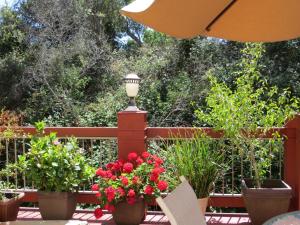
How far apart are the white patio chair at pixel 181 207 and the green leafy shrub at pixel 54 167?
88.6 inches

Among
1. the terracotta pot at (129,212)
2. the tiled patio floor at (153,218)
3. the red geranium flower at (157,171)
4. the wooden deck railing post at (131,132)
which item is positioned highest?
the wooden deck railing post at (131,132)

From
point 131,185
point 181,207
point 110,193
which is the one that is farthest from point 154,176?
point 181,207

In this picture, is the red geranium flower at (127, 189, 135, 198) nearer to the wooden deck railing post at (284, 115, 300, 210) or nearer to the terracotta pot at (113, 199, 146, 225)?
the terracotta pot at (113, 199, 146, 225)

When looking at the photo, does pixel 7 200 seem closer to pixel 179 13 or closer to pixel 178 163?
pixel 178 163

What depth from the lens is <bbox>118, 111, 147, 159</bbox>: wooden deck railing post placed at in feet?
15.5

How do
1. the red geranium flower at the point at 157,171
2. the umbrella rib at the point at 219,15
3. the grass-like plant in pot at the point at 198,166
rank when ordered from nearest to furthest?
the umbrella rib at the point at 219,15
the red geranium flower at the point at 157,171
the grass-like plant in pot at the point at 198,166

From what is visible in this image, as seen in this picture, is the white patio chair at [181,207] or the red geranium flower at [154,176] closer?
the white patio chair at [181,207]

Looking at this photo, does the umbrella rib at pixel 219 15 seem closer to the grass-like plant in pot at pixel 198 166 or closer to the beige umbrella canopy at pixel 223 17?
the beige umbrella canopy at pixel 223 17

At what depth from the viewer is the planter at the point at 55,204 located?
4395 millimetres

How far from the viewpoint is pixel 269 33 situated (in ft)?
8.79

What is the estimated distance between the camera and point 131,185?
418 cm

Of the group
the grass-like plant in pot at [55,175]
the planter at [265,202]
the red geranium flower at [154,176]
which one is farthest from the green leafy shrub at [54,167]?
the planter at [265,202]

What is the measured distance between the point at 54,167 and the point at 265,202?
6.90 ft

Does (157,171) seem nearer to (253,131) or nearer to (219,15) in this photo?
(253,131)
